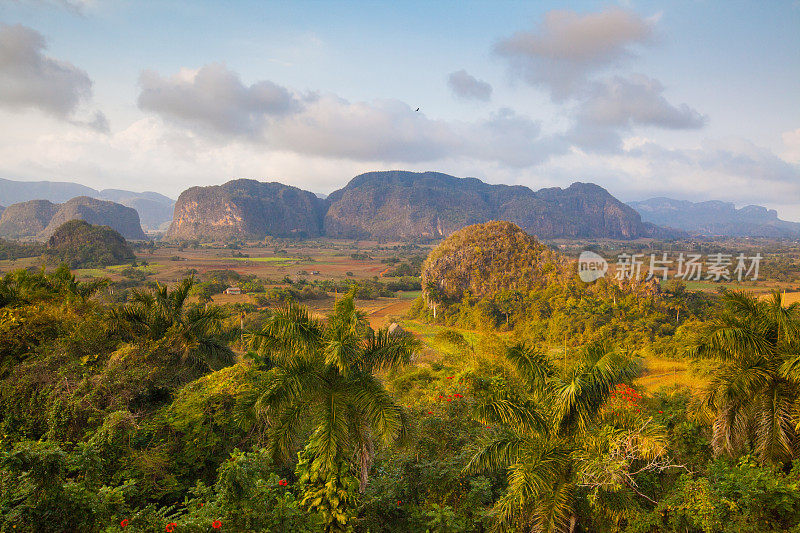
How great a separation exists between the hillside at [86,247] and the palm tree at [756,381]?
3446 inches

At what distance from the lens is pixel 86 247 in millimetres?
74625

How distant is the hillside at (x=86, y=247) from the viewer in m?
72.3

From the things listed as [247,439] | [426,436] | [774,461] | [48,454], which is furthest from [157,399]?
[774,461]

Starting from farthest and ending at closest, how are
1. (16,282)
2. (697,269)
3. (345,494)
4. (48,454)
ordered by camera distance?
(697,269), (16,282), (345,494), (48,454)

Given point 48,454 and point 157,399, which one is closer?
point 48,454

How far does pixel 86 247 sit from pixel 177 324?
82.3 meters

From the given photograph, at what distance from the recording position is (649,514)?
6.40m

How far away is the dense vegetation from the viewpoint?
521 cm

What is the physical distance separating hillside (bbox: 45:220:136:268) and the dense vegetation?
76.6 metres

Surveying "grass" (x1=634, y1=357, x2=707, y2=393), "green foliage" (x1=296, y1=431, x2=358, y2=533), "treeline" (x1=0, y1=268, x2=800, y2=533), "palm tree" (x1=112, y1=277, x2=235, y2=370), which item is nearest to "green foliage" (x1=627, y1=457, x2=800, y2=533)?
"treeline" (x1=0, y1=268, x2=800, y2=533)

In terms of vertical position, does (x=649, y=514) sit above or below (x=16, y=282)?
below

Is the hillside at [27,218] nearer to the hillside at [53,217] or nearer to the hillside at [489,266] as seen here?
the hillside at [53,217]

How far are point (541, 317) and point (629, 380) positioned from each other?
3215cm

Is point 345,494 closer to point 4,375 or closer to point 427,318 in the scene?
point 4,375
